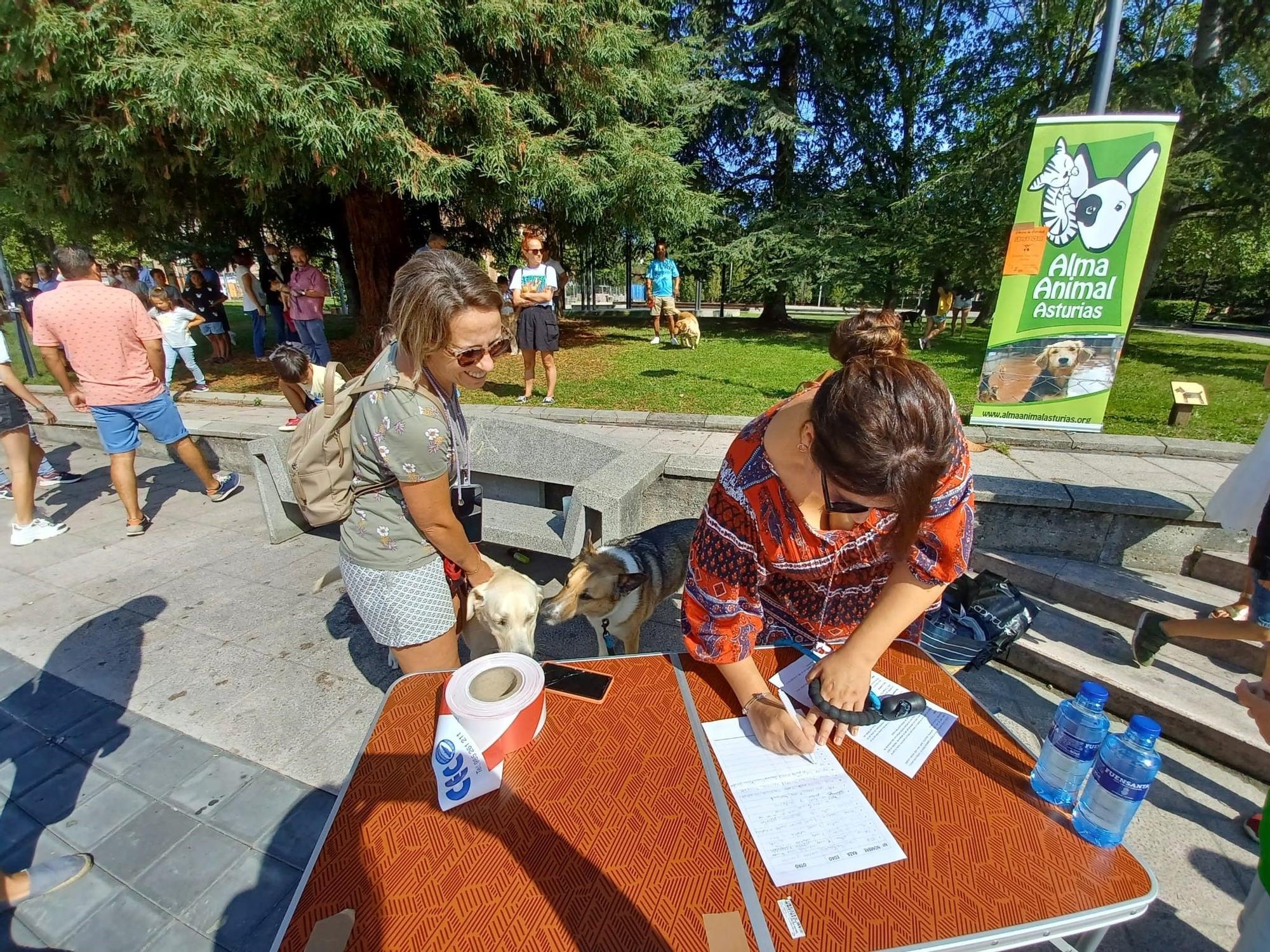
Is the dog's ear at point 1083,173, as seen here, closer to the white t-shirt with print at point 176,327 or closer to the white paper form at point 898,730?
the white paper form at point 898,730

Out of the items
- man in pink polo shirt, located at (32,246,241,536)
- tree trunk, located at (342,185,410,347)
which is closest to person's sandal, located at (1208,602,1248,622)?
man in pink polo shirt, located at (32,246,241,536)

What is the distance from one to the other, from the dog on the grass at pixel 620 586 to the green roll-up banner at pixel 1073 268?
5.00 metres

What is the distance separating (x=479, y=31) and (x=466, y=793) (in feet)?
35.5

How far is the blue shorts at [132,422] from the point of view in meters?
4.83

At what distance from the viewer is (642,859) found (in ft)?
3.99

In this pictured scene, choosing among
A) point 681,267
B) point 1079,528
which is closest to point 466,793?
point 1079,528

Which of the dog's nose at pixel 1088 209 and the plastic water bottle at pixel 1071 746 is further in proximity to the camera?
the dog's nose at pixel 1088 209

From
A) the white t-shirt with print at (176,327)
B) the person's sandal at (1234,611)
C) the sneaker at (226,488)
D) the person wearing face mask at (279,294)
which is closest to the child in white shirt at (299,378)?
the sneaker at (226,488)

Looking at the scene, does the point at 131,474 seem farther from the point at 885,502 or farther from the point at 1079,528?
the point at 1079,528

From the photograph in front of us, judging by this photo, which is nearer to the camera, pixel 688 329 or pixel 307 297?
pixel 307 297

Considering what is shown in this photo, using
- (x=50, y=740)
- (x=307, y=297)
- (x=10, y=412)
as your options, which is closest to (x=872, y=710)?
(x=50, y=740)

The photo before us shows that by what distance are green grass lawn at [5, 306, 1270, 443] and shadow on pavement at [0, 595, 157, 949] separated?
517 centimetres

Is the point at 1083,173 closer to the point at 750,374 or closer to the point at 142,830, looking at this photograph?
the point at 750,374

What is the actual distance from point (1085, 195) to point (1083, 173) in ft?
0.68
